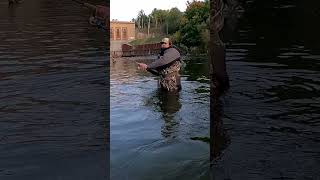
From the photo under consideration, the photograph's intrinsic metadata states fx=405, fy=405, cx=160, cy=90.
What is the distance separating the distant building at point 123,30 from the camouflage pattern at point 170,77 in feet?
5.13

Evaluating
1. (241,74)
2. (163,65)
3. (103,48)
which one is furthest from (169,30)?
(241,74)

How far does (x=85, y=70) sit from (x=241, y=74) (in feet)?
5.33

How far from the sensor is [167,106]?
5.23 m

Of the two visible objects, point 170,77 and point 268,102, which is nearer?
point 268,102

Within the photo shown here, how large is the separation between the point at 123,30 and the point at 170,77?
214 centimetres

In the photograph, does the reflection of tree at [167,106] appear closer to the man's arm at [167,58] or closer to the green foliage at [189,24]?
the man's arm at [167,58]

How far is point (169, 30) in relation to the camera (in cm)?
572

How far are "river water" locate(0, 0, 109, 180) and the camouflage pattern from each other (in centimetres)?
112

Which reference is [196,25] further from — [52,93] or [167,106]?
[52,93]

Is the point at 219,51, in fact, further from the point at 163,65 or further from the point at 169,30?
the point at 169,30

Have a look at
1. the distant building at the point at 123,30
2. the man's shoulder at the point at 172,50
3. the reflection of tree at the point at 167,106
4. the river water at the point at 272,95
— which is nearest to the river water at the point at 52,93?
the reflection of tree at the point at 167,106

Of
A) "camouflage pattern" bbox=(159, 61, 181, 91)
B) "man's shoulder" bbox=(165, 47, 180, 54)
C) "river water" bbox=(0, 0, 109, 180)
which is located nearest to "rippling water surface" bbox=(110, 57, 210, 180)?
"camouflage pattern" bbox=(159, 61, 181, 91)

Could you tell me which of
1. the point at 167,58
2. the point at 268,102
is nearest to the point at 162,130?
the point at 167,58

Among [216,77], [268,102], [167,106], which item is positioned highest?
[216,77]
